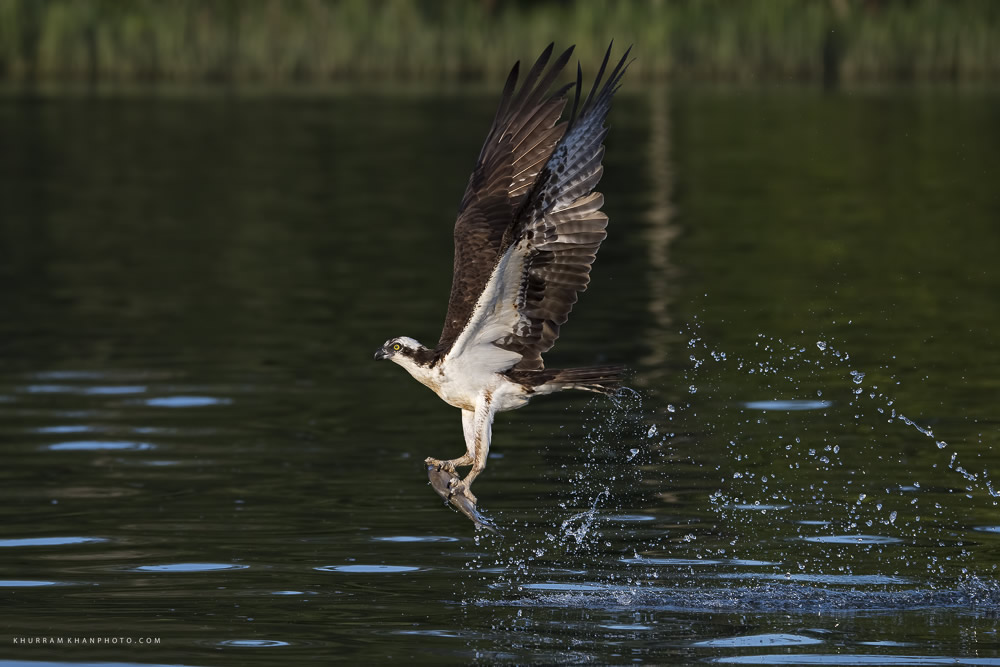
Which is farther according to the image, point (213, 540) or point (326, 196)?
point (326, 196)

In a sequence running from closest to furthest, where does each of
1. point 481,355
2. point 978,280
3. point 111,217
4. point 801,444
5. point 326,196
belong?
point 481,355
point 801,444
point 978,280
point 111,217
point 326,196

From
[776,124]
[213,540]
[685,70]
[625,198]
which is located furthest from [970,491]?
[685,70]

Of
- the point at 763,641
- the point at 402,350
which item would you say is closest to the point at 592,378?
the point at 402,350

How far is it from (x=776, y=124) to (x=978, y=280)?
725 inches

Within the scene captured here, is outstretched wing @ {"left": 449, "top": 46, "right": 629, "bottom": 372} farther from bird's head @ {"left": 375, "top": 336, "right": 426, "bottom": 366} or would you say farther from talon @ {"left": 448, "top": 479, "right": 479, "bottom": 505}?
talon @ {"left": 448, "top": 479, "right": 479, "bottom": 505}

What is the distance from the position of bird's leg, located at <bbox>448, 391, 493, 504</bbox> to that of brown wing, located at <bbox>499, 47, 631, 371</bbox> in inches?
10.4

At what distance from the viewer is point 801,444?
1202 cm

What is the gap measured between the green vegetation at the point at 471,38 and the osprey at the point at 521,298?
3166 centimetres

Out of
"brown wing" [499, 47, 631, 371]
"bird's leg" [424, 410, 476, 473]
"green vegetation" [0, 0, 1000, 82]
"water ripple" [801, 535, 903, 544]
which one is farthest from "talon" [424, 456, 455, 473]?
"green vegetation" [0, 0, 1000, 82]

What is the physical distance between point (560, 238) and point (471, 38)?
115 ft

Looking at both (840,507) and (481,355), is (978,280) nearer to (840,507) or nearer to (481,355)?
(840,507)

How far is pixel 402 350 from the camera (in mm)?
9578

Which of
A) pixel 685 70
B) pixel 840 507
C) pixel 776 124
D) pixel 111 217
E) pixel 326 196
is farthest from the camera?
pixel 685 70

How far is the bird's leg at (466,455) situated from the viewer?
948 cm
